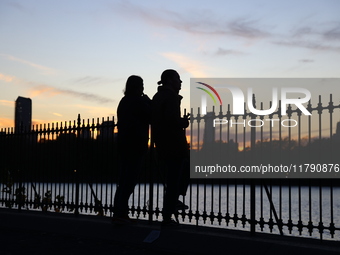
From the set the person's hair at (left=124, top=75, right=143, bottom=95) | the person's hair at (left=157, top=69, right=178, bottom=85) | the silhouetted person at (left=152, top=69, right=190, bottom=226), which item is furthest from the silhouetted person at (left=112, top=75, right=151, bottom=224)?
the person's hair at (left=157, top=69, right=178, bottom=85)

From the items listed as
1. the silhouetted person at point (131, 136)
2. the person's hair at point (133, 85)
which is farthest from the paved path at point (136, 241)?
the person's hair at point (133, 85)

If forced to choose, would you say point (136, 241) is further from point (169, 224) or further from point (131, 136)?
point (131, 136)

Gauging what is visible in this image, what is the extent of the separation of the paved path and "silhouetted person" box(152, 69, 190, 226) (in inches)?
19.0

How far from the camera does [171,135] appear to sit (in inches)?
276

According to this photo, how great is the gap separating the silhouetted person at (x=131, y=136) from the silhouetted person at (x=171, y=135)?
40 centimetres

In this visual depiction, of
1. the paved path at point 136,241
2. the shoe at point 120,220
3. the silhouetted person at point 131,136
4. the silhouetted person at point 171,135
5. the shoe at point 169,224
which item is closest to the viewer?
the paved path at point 136,241

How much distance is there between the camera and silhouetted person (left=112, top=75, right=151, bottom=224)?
7.48 meters

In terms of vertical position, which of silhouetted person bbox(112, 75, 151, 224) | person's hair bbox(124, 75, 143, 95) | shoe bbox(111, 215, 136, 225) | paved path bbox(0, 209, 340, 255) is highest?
person's hair bbox(124, 75, 143, 95)

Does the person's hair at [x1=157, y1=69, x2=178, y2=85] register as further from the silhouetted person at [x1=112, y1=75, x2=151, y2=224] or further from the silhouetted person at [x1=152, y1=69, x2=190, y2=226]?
the silhouetted person at [x1=112, y1=75, x2=151, y2=224]

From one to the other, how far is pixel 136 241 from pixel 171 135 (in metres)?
1.63

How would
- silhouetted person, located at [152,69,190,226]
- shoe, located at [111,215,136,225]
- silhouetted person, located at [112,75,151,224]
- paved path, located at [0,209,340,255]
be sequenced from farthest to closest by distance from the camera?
shoe, located at [111,215,136,225] → silhouetted person, located at [112,75,151,224] → silhouetted person, located at [152,69,190,226] → paved path, located at [0,209,340,255]

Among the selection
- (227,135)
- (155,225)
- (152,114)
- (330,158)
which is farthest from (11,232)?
(330,158)

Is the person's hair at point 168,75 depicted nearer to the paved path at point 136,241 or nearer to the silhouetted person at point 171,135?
the silhouetted person at point 171,135

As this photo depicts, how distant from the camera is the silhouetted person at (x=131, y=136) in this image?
24.5 ft
